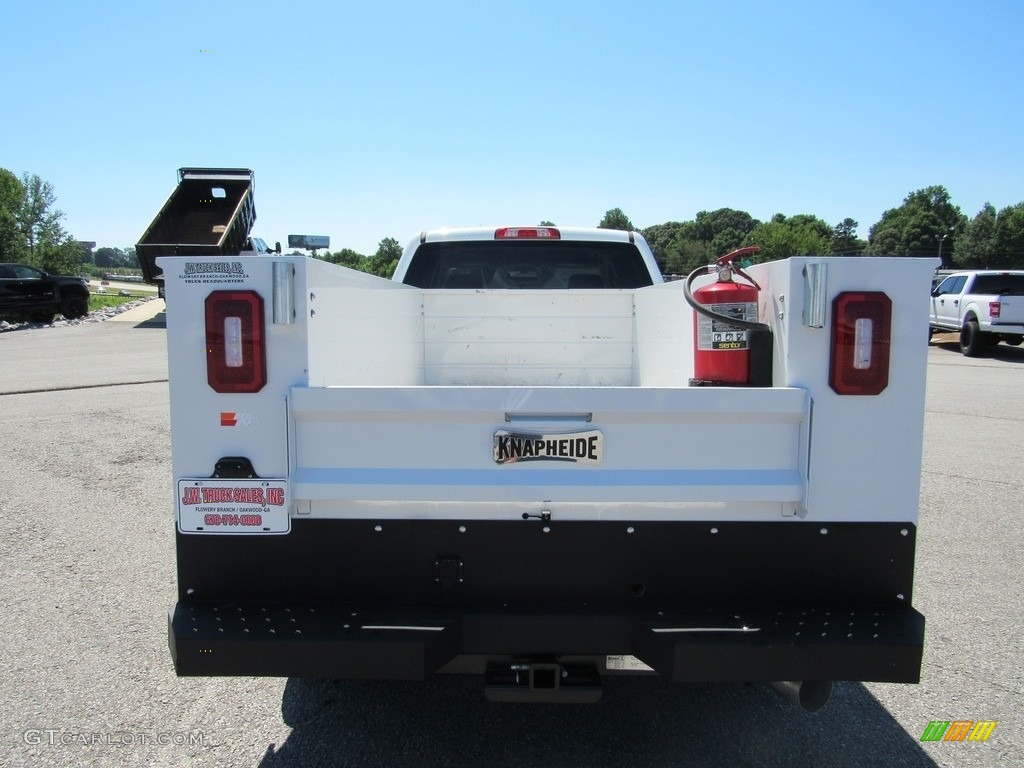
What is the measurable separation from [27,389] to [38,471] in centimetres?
576

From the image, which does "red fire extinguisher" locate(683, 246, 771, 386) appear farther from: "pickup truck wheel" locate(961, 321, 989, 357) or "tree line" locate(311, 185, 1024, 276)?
"tree line" locate(311, 185, 1024, 276)

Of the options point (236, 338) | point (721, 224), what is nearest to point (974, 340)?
point (236, 338)

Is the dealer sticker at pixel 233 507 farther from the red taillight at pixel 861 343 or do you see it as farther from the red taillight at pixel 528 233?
the red taillight at pixel 528 233

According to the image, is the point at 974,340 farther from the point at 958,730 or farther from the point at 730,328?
the point at 730,328

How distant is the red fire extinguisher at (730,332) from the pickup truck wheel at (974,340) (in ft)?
63.4

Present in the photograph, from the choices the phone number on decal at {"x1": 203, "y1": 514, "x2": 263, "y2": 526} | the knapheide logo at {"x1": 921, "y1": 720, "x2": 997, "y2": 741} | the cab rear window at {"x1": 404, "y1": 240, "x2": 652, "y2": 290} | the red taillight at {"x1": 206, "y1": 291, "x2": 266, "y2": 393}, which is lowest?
the knapheide logo at {"x1": 921, "y1": 720, "x2": 997, "y2": 741}

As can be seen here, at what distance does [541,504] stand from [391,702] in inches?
53.8

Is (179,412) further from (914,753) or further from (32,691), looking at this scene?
(914,753)

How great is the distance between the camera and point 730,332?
2738 millimetres

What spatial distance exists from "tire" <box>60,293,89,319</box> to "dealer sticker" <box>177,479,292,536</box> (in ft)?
87.5

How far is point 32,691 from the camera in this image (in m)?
3.25

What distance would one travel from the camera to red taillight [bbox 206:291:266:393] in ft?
7.73

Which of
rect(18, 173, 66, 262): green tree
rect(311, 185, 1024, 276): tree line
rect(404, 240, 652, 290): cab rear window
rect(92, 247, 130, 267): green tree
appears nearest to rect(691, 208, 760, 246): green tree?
rect(311, 185, 1024, 276): tree line

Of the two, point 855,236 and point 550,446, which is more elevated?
point 855,236
